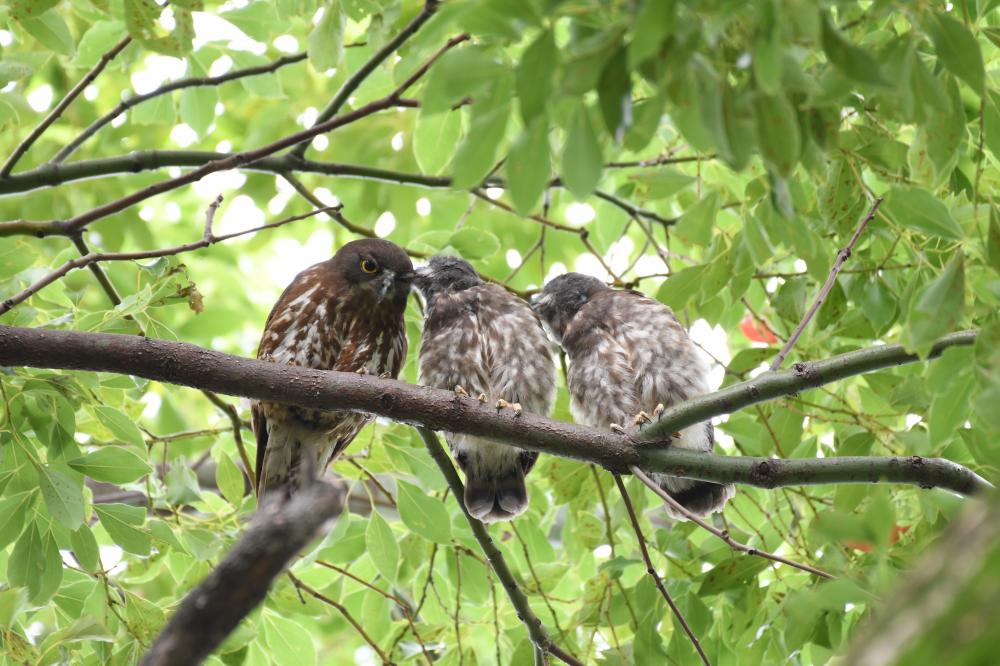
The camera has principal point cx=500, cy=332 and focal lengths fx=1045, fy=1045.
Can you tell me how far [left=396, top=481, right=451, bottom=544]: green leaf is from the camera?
347cm

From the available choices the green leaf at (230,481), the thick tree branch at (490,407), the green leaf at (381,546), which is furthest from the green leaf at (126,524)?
the green leaf at (381,546)

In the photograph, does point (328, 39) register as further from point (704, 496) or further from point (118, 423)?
point (704, 496)

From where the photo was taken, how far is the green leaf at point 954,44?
1731mm

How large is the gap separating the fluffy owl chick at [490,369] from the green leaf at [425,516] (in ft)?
0.79

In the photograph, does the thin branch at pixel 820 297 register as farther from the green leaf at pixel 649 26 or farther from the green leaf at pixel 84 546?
the green leaf at pixel 84 546

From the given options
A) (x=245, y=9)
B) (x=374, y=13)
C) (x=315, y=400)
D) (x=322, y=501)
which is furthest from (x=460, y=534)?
(x=322, y=501)

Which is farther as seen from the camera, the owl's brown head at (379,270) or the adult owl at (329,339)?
the owl's brown head at (379,270)

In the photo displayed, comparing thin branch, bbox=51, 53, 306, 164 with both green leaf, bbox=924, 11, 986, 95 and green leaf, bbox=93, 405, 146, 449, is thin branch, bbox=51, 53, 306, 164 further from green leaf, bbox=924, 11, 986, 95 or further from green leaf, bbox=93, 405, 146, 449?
green leaf, bbox=924, 11, 986, 95

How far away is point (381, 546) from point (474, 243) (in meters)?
1.15

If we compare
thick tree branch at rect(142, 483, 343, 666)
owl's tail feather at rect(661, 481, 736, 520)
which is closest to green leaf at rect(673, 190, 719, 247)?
owl's tail feather at rect(661, 481, 736, 520)

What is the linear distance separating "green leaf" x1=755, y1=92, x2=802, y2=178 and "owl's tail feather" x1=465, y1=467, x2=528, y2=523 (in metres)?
2.34

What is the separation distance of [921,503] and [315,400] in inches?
63.6

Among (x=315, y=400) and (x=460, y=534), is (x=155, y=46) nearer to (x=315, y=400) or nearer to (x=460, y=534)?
(x=315, y=400)

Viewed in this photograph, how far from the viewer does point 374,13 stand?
3555 millimetres
